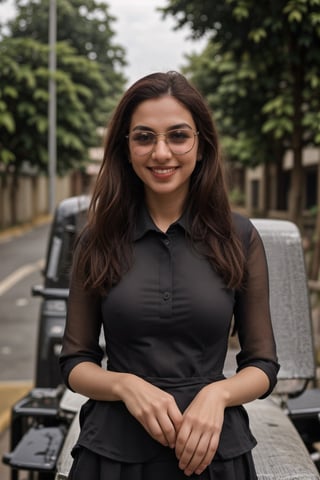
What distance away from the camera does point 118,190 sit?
2008 millimetres

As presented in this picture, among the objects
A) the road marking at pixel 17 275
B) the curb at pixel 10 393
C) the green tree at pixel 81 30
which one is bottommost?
the road marking at pixel 17 275

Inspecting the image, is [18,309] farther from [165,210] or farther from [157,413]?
[157,413]

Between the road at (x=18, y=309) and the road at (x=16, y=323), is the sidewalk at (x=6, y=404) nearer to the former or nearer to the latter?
the road at (x=16, y=323)

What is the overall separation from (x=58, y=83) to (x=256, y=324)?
18317 millimetres

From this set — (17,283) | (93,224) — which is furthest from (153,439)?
(17,283)

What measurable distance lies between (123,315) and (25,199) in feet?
115

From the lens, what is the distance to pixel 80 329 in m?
1.91

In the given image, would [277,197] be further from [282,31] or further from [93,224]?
[93,224]

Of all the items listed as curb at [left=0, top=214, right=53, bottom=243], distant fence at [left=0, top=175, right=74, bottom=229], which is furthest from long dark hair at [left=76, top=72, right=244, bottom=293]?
distant fence at [left=0, top=175, right=74, bottom=229]

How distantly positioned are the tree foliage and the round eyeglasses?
494 inches

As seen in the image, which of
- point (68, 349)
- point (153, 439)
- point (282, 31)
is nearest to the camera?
point (153, 439)

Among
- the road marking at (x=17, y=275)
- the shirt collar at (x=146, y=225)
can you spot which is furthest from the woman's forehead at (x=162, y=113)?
the road marking at (x=17, y=275)

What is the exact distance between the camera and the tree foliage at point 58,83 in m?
17.4

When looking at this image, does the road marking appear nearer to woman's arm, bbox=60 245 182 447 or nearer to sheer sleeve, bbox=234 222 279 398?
woman's arm, bbox=60 245 182 447
